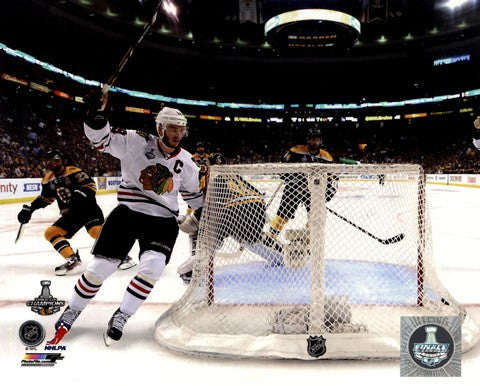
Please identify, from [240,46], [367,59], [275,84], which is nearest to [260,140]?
[275,84]

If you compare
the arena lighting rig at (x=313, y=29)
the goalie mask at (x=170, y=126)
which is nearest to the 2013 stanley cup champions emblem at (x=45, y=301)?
the goalie mask at (x=170, y=126)

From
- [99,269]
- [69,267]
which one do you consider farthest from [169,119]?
[69,267]

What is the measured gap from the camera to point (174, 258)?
325 cm

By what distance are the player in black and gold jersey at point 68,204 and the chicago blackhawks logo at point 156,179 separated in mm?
1267

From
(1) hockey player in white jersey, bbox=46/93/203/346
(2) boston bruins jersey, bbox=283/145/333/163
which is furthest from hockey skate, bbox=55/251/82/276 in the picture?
(2) boston bruins jersey, bbox=283/145/333/163

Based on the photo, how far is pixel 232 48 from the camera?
20719 millimetres

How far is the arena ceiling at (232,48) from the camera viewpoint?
13.3 meters

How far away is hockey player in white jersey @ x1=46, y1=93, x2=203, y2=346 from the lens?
1.58m

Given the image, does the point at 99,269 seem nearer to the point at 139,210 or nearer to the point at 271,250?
the point at 139,210

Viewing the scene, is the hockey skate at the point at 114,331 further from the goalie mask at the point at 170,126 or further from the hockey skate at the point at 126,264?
the hockey skate at the point at 126,264

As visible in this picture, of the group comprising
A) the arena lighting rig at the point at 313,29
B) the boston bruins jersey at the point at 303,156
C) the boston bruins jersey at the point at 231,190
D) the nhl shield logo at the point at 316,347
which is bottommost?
the nhl shield logo at the point at 316,347

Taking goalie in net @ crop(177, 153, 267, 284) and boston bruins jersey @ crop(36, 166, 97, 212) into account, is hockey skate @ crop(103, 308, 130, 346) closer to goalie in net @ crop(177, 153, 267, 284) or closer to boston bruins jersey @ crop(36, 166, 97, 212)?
goalie in net @ crop(177, 153, 267, 284)

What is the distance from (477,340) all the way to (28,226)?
4.68 metres

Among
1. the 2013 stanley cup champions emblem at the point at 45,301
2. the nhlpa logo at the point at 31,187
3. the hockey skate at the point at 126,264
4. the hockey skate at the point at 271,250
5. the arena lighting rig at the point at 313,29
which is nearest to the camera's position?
the 2013 stanley cup champions emblem at the point at 45,301
